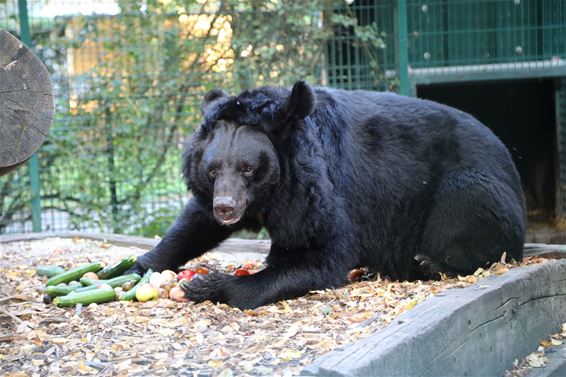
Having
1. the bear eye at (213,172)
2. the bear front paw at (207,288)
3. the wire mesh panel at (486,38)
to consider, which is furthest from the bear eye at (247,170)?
the wire mesh panel at (486,38)

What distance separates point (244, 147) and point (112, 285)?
1367 millimetres

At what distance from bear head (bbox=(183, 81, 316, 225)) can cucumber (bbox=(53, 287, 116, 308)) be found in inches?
34.5

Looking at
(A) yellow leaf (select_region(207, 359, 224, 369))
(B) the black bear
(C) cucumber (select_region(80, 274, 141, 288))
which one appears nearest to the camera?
(A) yellow leaf (select_region(207, 359, 224, 369))

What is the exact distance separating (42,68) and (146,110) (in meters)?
5.75

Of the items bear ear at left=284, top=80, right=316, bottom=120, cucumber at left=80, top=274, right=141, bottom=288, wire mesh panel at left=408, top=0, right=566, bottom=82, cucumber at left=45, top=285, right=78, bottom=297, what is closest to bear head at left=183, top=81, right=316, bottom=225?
bear ear at left=284, top=80, right=316, bottom=120

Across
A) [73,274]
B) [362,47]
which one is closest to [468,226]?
[73,274]

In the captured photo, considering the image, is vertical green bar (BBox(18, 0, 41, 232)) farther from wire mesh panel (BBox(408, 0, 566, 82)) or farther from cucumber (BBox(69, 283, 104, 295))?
wire mesh panel (BBox(408, 0, 566, 82))

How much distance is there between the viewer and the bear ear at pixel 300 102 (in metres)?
Result: 4.92

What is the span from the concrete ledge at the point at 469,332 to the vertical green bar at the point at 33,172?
20.0 feet

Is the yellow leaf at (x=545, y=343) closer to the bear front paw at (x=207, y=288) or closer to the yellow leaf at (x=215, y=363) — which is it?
the bear front paw at (x=207, y=288)

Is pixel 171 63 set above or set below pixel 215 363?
above

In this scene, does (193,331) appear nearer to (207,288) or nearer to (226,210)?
(207,288)

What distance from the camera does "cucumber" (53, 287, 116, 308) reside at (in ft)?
16.2

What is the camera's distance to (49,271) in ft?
19.7
